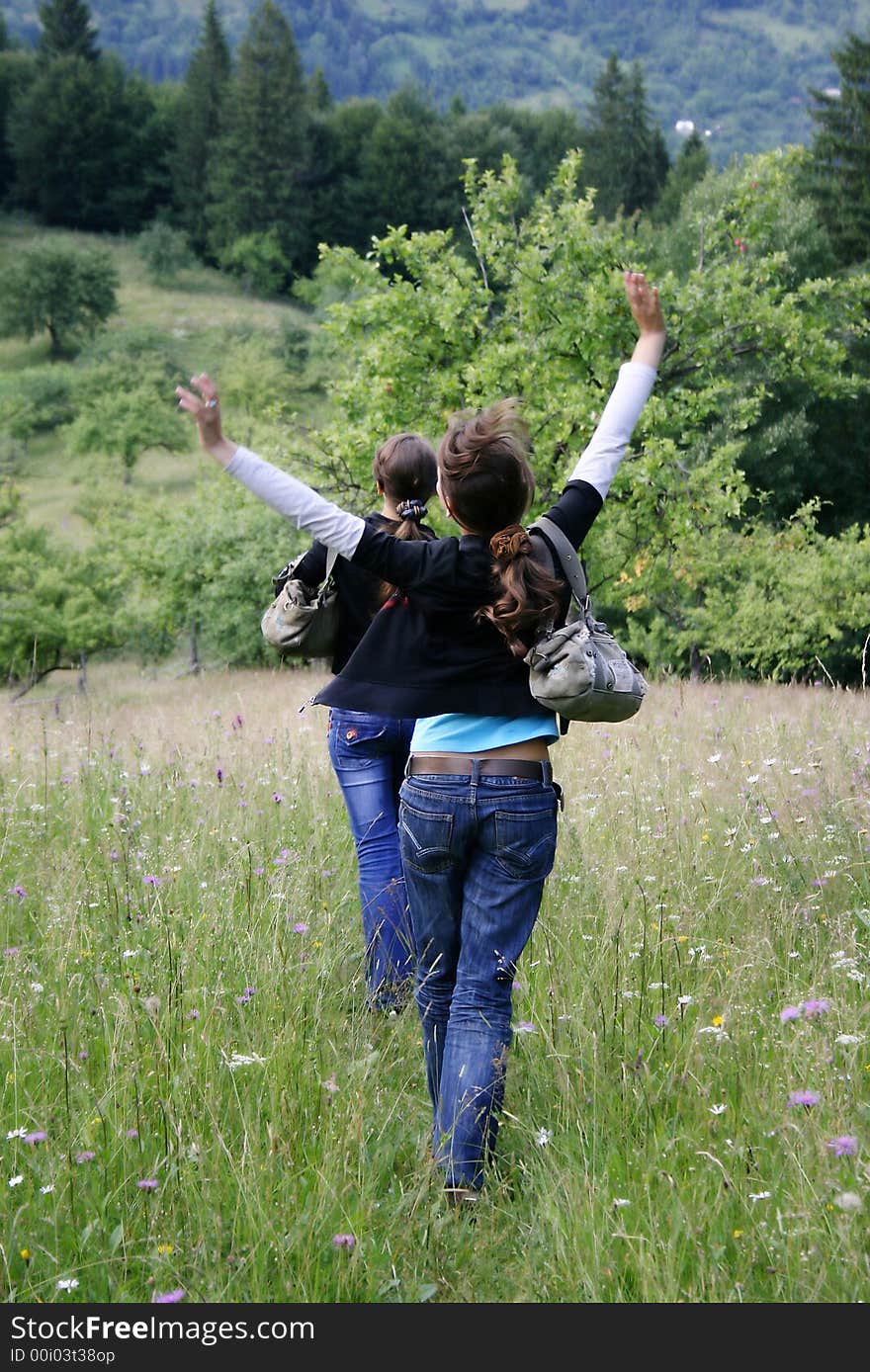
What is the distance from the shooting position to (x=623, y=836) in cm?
Result: 499

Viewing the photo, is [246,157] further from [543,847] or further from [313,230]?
[543,847]

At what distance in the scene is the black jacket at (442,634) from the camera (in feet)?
9.37

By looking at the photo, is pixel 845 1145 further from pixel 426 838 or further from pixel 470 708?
pixel 470 708

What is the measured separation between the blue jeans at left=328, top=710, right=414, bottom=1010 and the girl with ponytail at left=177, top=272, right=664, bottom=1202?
106 centimetres

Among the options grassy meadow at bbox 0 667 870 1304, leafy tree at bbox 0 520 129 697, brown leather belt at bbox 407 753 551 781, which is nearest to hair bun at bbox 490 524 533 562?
brown leather belt at bbox 407 753 551 781

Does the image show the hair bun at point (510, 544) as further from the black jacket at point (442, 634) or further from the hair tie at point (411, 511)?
the hair tie at point (411, 511)

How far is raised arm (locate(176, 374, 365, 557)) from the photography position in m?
2.80

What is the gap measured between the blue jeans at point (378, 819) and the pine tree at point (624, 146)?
232 ft

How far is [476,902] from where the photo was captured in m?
2.99

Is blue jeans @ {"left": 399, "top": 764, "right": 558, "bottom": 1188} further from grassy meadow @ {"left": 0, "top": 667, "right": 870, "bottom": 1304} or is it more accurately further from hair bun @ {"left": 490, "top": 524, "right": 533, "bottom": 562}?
hair bun @ {"left": 490, "top": 524, "right": 533, "bottom": 562}

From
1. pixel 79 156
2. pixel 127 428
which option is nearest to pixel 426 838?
pixel 127 428

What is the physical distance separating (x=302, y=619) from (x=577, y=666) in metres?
1.47

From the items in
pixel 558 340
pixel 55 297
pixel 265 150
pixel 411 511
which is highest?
pixel 265 150

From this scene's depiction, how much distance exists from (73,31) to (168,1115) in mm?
126992
